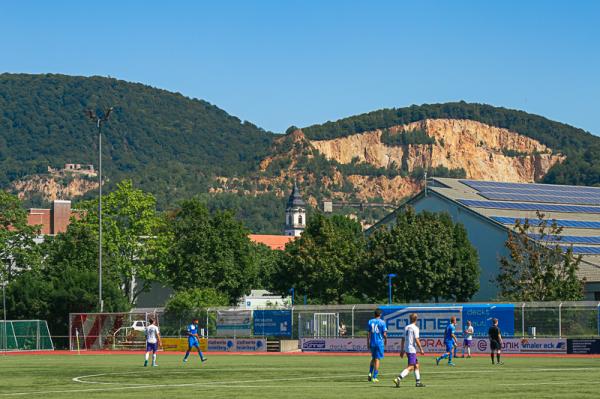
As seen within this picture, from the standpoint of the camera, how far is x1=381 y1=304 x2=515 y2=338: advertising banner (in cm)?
6222

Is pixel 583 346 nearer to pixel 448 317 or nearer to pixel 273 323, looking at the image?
pixel 448 317

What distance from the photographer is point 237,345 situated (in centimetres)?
7269

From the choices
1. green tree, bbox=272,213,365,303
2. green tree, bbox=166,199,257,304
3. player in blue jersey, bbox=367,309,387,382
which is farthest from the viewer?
green tree, bbox=166,199,257,304

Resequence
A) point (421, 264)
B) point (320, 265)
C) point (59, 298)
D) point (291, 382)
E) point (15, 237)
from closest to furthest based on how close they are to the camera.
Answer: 1. point (291, 382)
2. point (59, 298)
3. point (421, 264)
4. point (15, 237)
5. point (320, 265)

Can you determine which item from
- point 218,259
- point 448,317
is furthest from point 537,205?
point 448,317

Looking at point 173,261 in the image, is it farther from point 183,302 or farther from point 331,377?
point 331,377

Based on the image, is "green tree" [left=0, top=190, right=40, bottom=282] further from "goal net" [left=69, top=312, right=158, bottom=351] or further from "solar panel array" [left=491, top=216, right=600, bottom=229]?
"solar panel array" [left=491, top=216, right=600, bottom=229]

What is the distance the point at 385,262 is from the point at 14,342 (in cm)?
3314

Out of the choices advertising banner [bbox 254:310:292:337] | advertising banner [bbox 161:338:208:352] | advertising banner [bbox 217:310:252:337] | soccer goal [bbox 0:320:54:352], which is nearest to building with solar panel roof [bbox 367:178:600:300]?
advertising banner [bbox 254:310:292:337]

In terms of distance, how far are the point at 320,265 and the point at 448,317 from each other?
40.9m

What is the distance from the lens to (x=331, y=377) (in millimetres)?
36094

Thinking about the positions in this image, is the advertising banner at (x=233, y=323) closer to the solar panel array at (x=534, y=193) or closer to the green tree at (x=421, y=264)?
the green tree at (x=421, y=264)

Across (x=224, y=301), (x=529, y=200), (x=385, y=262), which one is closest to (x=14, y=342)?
(x=224, y=301)

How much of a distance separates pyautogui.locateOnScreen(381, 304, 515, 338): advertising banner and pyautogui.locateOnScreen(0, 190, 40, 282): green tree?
47.7 metres
